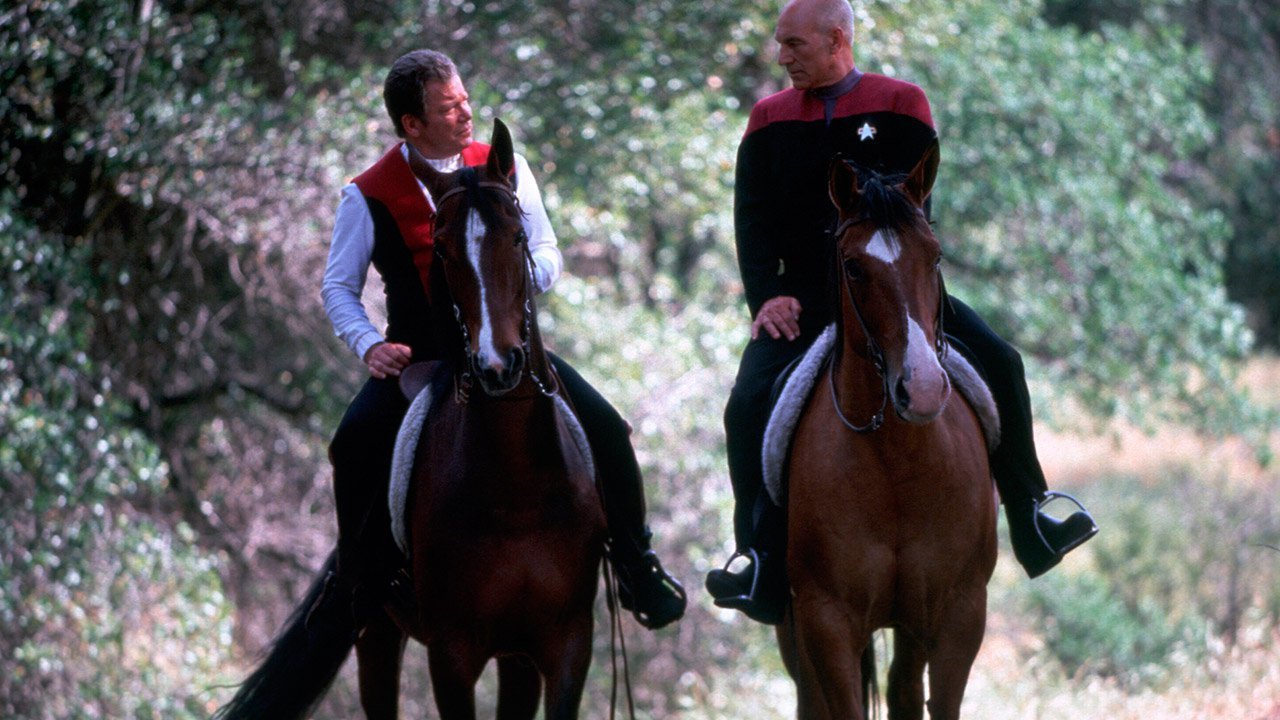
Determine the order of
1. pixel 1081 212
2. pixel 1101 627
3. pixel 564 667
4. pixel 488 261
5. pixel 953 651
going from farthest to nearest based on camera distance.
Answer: pixel 1101 627 → pixel 1081 212 → pixel 564 667 → pixel 953 651 → pixel 488 261

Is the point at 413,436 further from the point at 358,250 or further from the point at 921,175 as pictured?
the point at 921,175

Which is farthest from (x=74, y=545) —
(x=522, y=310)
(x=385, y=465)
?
(x=522, y=310)

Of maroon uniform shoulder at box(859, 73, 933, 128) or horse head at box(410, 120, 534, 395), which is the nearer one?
horse head at box(410, 120, 534, 395)

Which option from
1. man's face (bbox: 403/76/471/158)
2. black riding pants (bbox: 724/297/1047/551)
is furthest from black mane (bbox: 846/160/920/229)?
man's face (bbox: 403/76/471/158)

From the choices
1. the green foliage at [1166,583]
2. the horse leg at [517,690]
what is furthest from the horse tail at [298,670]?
the green foliage at [1166,583]

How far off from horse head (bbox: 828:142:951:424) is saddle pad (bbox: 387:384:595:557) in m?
1.11

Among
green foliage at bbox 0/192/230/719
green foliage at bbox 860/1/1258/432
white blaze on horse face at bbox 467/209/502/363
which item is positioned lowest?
green foliage at bbox 860/1/1258/432

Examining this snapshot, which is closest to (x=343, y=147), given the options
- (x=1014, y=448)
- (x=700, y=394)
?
(x=700, y=394)

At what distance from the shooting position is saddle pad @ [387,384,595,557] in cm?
522

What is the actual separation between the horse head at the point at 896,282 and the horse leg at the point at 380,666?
2.61 meters

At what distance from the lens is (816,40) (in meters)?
5.26

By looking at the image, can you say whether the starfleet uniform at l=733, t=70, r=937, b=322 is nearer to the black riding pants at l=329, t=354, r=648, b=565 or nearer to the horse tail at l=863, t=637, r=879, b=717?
the black riding pants at l=329, t=354, r=648, b=565

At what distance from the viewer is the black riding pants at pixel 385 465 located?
5.41 metres

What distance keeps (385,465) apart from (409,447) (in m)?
0.32
